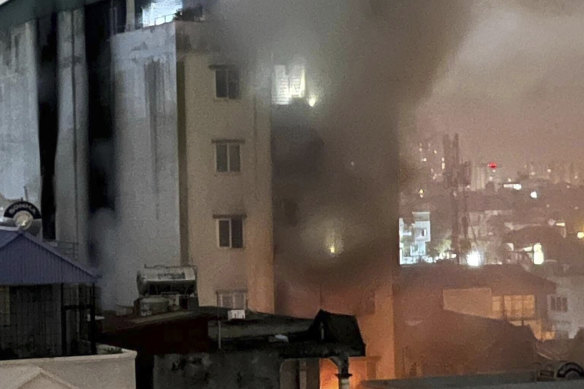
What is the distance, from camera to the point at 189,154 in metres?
9.39

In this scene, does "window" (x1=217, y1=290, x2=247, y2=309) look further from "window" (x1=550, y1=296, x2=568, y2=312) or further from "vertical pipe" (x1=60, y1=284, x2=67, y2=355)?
"vertical pipe" (x1=60, y1=284, x2=67, y2=355)

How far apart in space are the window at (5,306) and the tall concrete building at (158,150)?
3.45m

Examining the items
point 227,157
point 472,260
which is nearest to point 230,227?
point 227,157

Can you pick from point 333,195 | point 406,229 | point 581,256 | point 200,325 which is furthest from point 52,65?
point 581,256

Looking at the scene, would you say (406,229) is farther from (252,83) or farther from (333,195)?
(252,83)

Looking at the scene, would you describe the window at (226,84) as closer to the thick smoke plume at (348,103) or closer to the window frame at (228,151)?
the thick smoke plume at (348,103)

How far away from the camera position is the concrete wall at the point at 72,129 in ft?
34.2

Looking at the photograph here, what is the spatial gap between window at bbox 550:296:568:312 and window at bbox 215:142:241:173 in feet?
11.0

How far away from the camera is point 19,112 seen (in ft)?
35.8

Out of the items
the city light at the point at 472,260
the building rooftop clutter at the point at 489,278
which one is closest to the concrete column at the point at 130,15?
the building rooftop clutter at the point at 489,278

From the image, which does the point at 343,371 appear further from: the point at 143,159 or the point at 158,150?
the point at 143,159

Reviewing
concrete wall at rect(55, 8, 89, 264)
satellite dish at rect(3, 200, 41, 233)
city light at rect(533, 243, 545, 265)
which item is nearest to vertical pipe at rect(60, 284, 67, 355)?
satellite dish at rect(3, 200, 41, 233)

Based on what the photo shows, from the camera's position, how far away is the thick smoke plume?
970cm

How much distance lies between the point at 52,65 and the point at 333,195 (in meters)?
2.89
